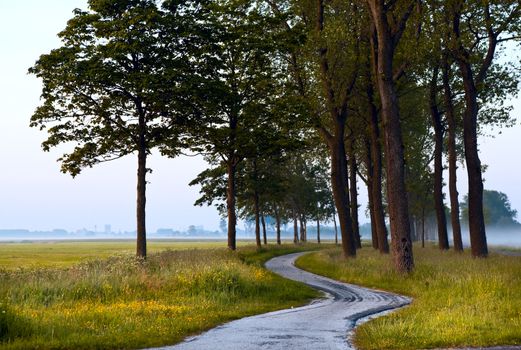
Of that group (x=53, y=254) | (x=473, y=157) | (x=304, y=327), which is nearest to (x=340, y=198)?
(x=473, y=157)

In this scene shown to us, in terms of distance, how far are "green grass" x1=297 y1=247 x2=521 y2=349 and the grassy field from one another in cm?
389

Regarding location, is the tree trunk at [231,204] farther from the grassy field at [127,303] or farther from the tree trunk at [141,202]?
the grassy field at [127,303]

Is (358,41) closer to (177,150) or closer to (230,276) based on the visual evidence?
(177,150)

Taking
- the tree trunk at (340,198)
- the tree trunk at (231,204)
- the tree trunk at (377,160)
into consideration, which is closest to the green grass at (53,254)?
the tree trunk at (231,204)

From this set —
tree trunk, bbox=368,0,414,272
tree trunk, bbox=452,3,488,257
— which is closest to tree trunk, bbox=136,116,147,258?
tree trunk, bbox=368,0,414,272

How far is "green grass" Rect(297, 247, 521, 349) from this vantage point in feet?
36.1

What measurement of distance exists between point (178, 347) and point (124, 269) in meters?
12.2

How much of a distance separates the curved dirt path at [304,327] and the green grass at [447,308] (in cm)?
73

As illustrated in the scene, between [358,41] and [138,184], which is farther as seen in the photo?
[358,41]

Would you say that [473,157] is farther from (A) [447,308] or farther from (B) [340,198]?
(A) [447,308]

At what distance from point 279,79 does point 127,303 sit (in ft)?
81.8

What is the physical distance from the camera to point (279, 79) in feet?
124

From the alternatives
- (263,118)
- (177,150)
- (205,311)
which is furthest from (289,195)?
(205,311)

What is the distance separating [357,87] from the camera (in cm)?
3812
